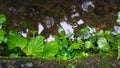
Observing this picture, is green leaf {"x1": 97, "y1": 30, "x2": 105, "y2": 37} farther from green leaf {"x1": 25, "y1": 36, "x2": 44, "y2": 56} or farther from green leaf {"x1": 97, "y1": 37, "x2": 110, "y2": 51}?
green leaf {"x1": 25, "y1": 36, "x2": 44, "y2": 56}

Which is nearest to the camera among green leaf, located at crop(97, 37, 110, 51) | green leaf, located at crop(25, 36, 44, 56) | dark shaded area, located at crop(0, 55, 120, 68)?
dark shaded area, located at crop(0, 55, 120, 68)

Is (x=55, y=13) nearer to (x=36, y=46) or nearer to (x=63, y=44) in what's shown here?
(x=63, y=44)

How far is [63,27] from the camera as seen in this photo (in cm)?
250

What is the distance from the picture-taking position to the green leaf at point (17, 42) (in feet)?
7.07

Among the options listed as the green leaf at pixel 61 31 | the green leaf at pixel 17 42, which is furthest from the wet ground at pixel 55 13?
the green leaf at pixel 17 42

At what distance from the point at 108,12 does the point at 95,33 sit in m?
0.25

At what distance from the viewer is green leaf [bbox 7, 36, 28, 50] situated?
7.07 ft

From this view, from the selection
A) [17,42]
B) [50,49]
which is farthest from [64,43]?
[17,42]

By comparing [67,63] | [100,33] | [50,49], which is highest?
[100,33]

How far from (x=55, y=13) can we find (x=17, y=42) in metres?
0.48

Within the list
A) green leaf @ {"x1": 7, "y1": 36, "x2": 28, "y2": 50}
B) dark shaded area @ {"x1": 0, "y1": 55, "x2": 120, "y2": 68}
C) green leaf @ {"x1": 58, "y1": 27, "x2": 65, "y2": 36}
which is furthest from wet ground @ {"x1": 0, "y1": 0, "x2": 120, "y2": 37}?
dark shaded area @ {"x1": 0, "y1": 55, "x2": 120, "y2": 68}

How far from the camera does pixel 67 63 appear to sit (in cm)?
208

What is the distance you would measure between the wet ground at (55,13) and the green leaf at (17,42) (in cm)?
16

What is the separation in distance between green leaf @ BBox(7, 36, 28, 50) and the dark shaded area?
16 centimetres
